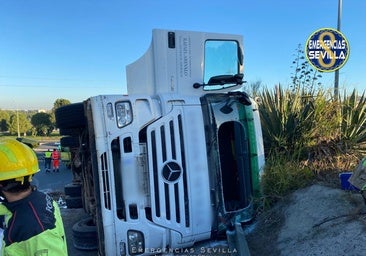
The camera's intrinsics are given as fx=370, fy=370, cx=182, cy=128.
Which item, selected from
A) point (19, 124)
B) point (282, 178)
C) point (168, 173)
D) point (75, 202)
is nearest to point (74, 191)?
point (75, 202)

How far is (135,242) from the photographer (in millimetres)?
3736

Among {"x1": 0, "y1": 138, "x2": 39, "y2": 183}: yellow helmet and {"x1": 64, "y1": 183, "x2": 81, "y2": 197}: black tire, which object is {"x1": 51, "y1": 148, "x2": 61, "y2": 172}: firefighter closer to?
{"x1": 64, "y1": 183, "x2": 81, "y2": 197}: black tire

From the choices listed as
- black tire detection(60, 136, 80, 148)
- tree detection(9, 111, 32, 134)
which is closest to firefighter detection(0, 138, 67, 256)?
black tire detection(60, 136, 80, 148)

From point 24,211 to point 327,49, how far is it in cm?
684

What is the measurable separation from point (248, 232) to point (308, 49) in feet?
13.6

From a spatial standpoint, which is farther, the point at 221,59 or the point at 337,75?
the point at 337,75

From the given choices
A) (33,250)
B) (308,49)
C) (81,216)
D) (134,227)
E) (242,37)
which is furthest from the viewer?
(308,49)

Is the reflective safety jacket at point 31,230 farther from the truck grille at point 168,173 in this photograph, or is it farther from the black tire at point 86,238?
the black tire at point 86,238

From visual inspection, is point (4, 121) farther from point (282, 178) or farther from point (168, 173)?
point (168, 173)

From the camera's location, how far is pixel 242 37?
4.73 meters

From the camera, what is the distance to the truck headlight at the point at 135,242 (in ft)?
12.2

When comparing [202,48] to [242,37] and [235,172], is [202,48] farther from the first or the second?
[235,172]

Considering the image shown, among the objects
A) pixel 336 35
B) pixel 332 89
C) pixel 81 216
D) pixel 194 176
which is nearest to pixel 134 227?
pixel 194 176

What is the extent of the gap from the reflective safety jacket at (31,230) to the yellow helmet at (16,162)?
12 centimetres
